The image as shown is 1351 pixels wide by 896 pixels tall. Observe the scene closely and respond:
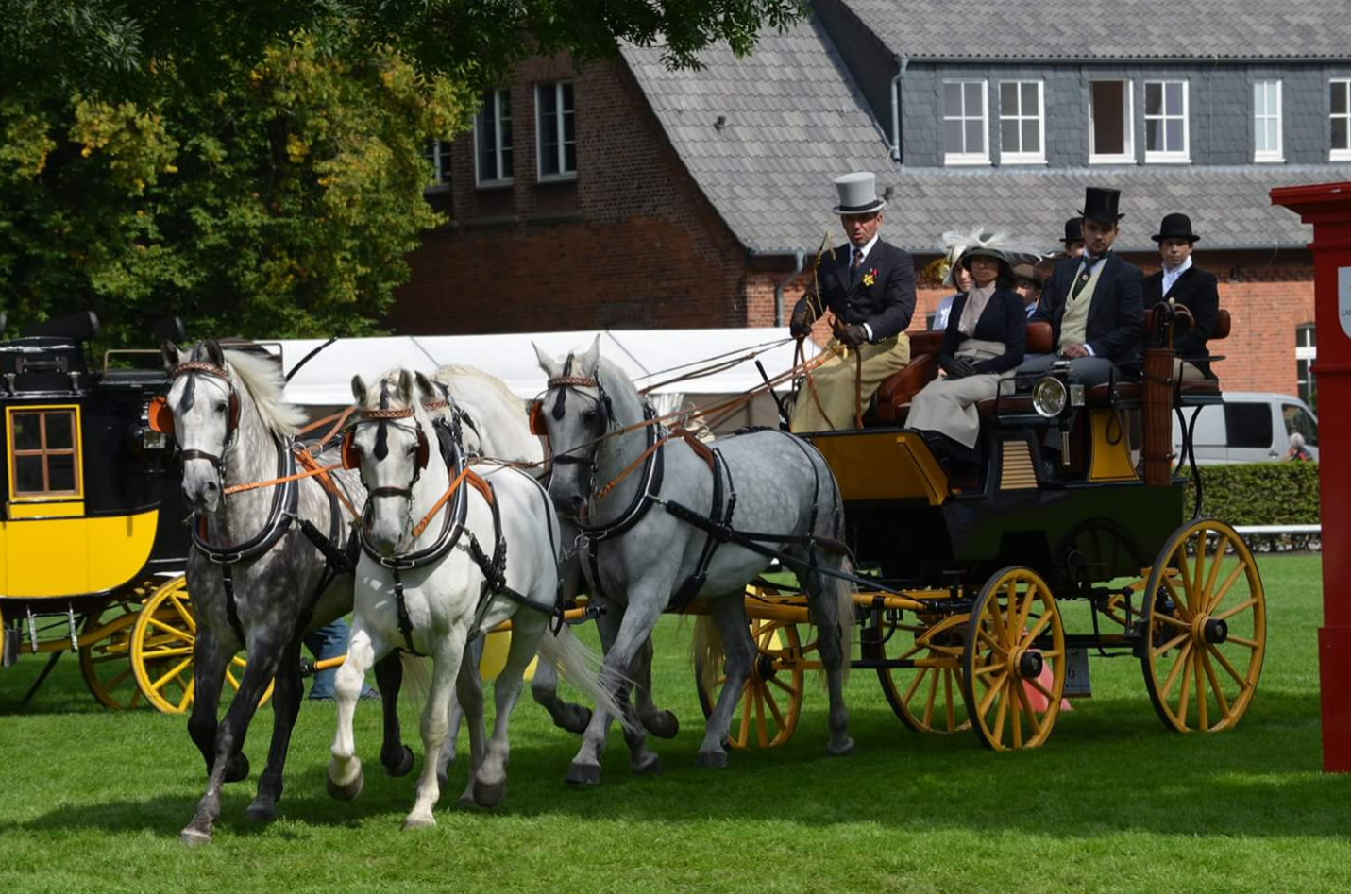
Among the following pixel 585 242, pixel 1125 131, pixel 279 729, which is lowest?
pixel 279 729

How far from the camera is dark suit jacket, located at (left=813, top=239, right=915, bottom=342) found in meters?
11.5

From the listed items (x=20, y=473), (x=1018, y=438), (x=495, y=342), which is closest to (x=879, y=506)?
(x=1018, y=438)

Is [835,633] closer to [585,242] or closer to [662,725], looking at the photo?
[662,725]

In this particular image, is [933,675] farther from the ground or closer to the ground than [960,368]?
closer to the ground

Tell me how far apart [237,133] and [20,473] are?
17.2m

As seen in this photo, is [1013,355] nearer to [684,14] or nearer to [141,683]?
[684,14]

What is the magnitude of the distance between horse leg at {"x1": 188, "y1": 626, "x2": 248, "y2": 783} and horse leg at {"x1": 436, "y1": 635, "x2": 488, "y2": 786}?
0.89 m

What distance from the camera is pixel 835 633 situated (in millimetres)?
11492

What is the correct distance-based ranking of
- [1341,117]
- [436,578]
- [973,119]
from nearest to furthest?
[436,578] < [973,119] < [1341,117]

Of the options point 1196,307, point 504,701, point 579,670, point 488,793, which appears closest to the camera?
point 488,793

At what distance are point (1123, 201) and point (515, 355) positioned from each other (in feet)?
36.3

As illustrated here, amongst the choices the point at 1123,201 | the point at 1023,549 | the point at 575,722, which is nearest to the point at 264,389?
the point at 575,722

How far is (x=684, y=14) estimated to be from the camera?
14.6m

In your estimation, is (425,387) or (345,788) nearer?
(345,788)
